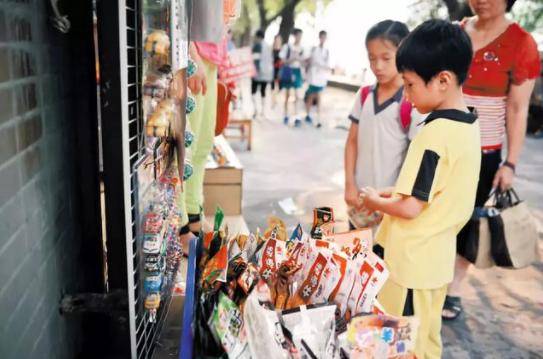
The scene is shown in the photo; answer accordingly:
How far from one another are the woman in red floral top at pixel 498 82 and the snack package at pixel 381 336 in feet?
5.01

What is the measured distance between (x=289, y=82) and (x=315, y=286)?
9.70 metres

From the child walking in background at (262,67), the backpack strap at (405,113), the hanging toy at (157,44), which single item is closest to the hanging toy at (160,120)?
the hanging toy at (157,44)

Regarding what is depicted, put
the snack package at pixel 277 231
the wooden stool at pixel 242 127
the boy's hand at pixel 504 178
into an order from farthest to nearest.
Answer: the wooden stool at pixel 242 127 < the boy's hand at pixel 504 178 < the snack package at pixel 277 231

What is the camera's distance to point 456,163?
169 cm

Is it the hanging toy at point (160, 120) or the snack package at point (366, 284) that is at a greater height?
the hanging toy at point (160, 120)

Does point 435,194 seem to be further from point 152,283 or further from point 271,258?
point 152,283

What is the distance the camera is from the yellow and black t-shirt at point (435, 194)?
1665mm

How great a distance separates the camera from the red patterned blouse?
2400mm

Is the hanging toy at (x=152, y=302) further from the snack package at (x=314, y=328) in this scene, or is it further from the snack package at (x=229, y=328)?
the snack package at (x=314, y=328)

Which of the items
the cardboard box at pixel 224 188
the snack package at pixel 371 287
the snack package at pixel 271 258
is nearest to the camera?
the snack package at pixel 371 287

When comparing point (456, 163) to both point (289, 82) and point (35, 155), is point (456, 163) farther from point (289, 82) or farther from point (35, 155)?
point (289, 82)

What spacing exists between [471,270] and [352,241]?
2.20 meters

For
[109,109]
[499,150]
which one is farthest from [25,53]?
[499,150]

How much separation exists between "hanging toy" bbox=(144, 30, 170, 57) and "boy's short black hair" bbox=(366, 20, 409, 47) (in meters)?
1.09
